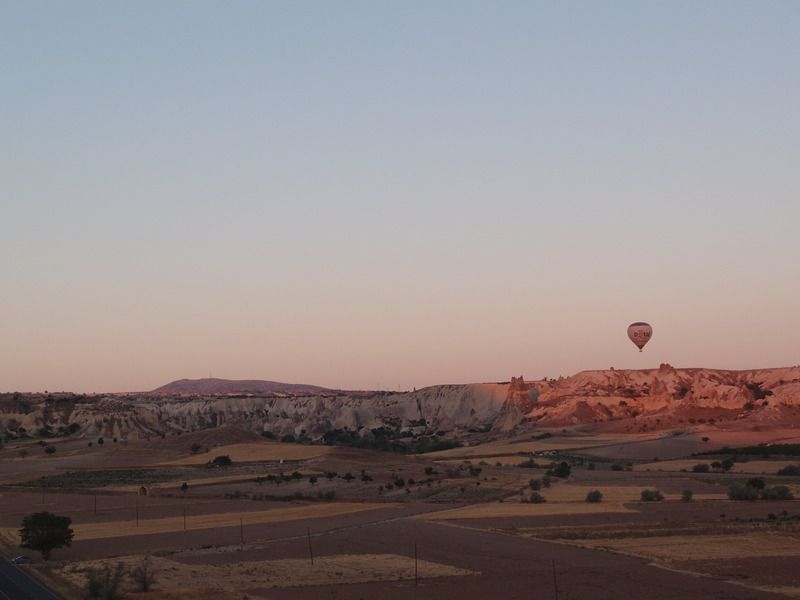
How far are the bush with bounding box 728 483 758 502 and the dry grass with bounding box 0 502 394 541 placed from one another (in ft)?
56.1

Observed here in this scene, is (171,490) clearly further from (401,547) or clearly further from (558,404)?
(558,404)

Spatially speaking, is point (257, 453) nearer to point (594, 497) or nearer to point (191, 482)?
point (191, 482)

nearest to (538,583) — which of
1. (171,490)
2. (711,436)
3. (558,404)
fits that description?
(171,490)

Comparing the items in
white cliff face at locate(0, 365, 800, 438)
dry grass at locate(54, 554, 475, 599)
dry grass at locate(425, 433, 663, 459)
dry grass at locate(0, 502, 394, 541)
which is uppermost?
white cliff face at locate(0, 365, 800, 438)

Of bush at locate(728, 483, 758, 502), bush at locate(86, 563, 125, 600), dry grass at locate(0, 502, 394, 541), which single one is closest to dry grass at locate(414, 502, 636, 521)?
dry grass at locate(0, 502, 394, 541)

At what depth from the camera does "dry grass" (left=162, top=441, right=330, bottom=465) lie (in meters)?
91.7

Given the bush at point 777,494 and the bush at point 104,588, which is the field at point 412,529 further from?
the bush at point 777,494

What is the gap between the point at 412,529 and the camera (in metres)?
42.6

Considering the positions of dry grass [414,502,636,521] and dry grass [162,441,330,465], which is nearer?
dry grass [414,502,636,521]

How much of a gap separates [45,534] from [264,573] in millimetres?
9500

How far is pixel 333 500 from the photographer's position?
57.4 m

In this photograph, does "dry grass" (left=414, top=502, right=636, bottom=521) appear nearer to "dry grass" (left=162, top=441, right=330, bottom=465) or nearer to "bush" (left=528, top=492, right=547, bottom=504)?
"bush" (left=528, top=492, right=547, bottom=504)

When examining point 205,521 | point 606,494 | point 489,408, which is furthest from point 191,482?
point 489,408

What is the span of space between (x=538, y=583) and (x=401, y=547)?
9.07 meters
